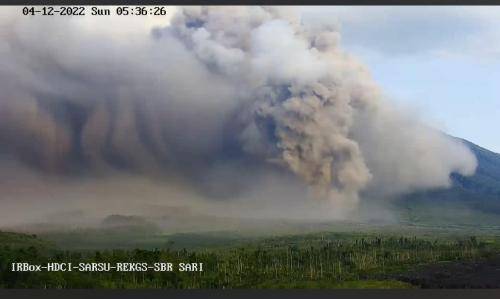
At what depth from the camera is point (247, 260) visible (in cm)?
736

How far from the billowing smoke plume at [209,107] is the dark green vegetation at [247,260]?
16.7 inches

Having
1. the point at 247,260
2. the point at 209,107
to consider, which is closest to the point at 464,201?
the point at 247,260

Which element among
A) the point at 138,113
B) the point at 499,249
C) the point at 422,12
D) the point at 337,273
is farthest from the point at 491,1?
the point at 138,113

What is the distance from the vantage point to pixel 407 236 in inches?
292

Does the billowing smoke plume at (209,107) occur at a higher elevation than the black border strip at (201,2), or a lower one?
lower

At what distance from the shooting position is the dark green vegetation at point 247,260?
7297mm

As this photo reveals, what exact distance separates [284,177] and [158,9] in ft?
6.03

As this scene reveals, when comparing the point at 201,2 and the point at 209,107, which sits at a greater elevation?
the point at 201,2

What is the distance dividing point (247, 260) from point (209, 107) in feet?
4.52
